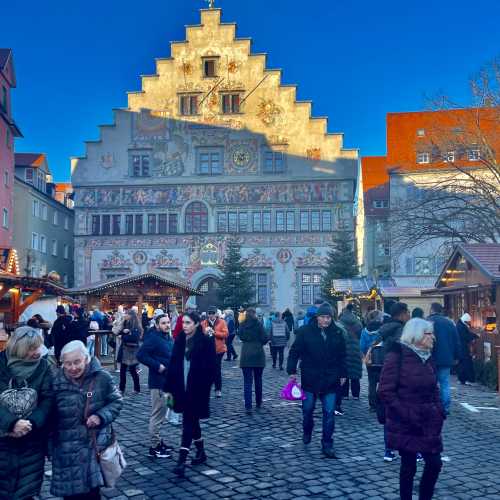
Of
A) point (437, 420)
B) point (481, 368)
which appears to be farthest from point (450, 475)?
point (481, 368)

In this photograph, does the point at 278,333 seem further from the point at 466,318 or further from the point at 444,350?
the point at 444,350

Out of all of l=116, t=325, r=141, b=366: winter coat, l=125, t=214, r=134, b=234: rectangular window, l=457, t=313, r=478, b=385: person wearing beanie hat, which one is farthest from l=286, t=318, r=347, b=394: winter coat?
l=125, t=214, r=134, b=234: rectangular window

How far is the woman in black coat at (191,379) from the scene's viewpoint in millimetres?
5938

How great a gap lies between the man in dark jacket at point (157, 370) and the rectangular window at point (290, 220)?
26999mm

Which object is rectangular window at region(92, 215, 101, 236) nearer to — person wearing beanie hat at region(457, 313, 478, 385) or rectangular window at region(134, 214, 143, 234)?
rectangular window at region(134, 214, 143, 234)

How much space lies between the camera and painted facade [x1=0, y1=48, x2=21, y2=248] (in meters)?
28.9

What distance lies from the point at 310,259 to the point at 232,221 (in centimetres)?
506

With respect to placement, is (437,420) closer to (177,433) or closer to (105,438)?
(105,438)

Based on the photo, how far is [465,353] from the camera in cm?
1270

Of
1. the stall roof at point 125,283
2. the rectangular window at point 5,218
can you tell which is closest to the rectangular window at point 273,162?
the stall roof at point 125,283

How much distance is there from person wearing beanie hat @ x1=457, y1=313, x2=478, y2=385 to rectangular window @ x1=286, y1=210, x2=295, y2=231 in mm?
20640

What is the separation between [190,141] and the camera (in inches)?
1364

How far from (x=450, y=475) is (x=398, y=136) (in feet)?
122

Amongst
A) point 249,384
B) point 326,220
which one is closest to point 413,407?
point 249,384
